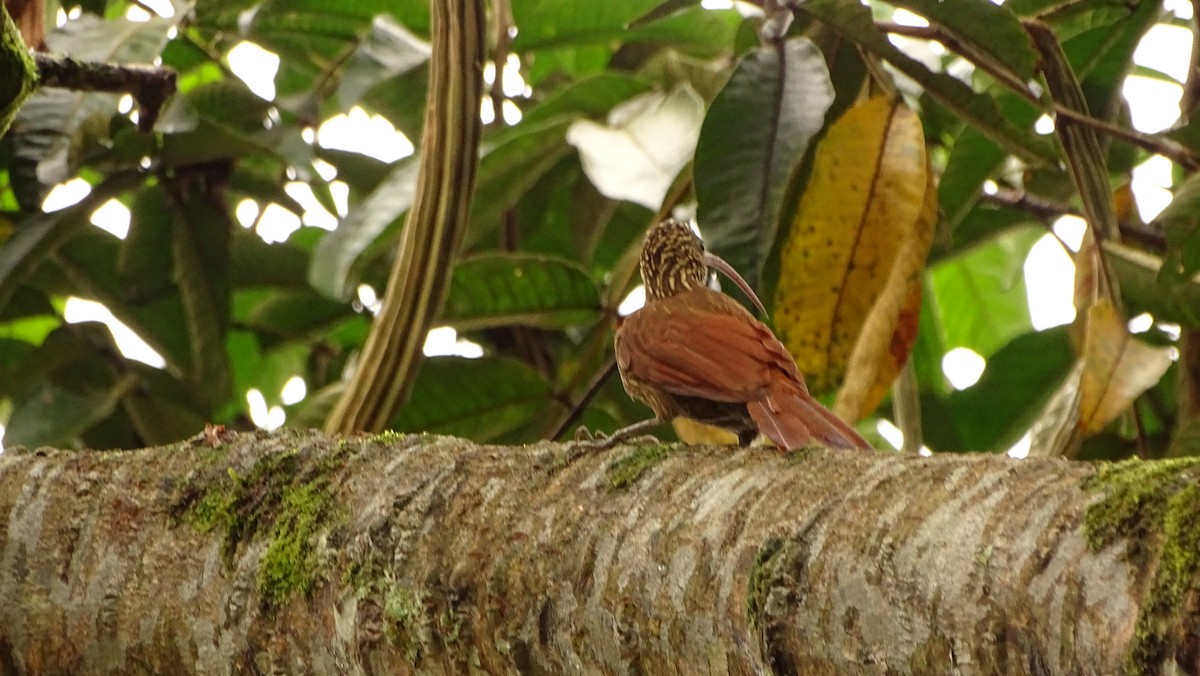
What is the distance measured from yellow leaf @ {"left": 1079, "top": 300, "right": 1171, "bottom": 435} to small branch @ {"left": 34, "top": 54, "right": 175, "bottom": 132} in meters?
1.48

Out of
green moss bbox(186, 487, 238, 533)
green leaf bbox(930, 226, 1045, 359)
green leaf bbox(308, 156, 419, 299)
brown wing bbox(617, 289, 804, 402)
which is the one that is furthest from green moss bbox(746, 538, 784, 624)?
green leaf bbox(930, 226, 1045, 359)

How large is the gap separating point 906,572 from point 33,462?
98 cm

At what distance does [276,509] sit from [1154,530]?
79 cm

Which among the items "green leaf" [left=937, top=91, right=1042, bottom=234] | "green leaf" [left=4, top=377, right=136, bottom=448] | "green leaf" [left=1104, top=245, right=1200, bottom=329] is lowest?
"green leaf" [left=4, top=377, right=136, bottom=448]

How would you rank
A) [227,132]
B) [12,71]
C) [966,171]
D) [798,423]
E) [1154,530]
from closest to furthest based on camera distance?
[1154,530]
[798,423]
[12,71]
[966,171]
[227,132]

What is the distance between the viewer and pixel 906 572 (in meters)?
0.80

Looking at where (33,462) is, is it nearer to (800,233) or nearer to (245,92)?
(800,233)

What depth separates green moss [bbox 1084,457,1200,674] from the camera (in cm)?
66

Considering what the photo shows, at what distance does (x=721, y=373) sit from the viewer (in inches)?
68.6

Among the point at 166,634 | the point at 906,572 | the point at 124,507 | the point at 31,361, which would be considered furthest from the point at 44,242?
the point at 906,572

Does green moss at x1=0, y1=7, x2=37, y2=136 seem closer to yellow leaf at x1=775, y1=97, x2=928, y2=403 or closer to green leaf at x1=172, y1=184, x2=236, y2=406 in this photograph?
green leaf at x1=172, y1=184, x2=236, y2=406

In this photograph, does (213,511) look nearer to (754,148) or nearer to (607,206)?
(754,148)

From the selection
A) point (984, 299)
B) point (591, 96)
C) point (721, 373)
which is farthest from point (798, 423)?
point (984, 299)

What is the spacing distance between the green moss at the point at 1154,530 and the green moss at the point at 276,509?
668mm
